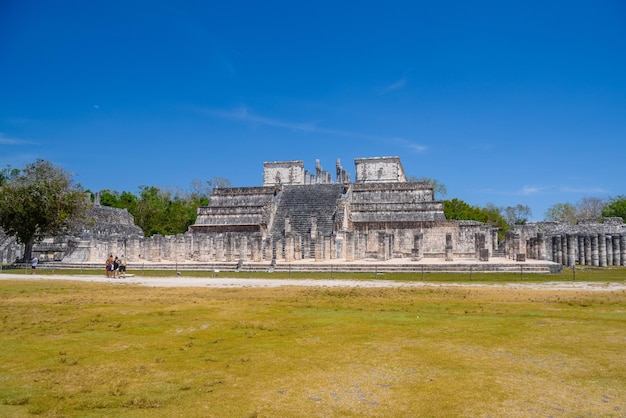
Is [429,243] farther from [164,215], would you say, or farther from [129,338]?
[164,215]

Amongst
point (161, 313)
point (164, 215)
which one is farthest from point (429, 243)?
point (164, 215)

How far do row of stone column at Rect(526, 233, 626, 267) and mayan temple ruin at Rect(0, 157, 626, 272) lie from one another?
0.07 metres

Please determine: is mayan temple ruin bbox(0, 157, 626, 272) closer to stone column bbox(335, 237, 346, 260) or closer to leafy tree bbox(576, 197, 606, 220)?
stone column bbox(335, 237, 346, 260)

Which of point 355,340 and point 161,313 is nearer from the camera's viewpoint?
point 355,340

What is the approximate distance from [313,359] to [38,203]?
29.7m

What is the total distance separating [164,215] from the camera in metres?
61.0

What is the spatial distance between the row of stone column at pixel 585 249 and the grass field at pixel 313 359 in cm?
2119

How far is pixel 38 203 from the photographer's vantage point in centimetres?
3083

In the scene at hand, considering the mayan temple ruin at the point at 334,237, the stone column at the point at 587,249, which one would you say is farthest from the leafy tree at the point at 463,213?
the stone column at the point at 587,249

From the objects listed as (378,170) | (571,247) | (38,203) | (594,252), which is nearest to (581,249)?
(594,252)

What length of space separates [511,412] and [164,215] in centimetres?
5985

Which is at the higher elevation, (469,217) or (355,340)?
(469,217)

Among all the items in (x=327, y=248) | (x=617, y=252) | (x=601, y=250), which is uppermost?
(x=327, y=248)

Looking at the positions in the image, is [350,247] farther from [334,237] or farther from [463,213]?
[463,213]
